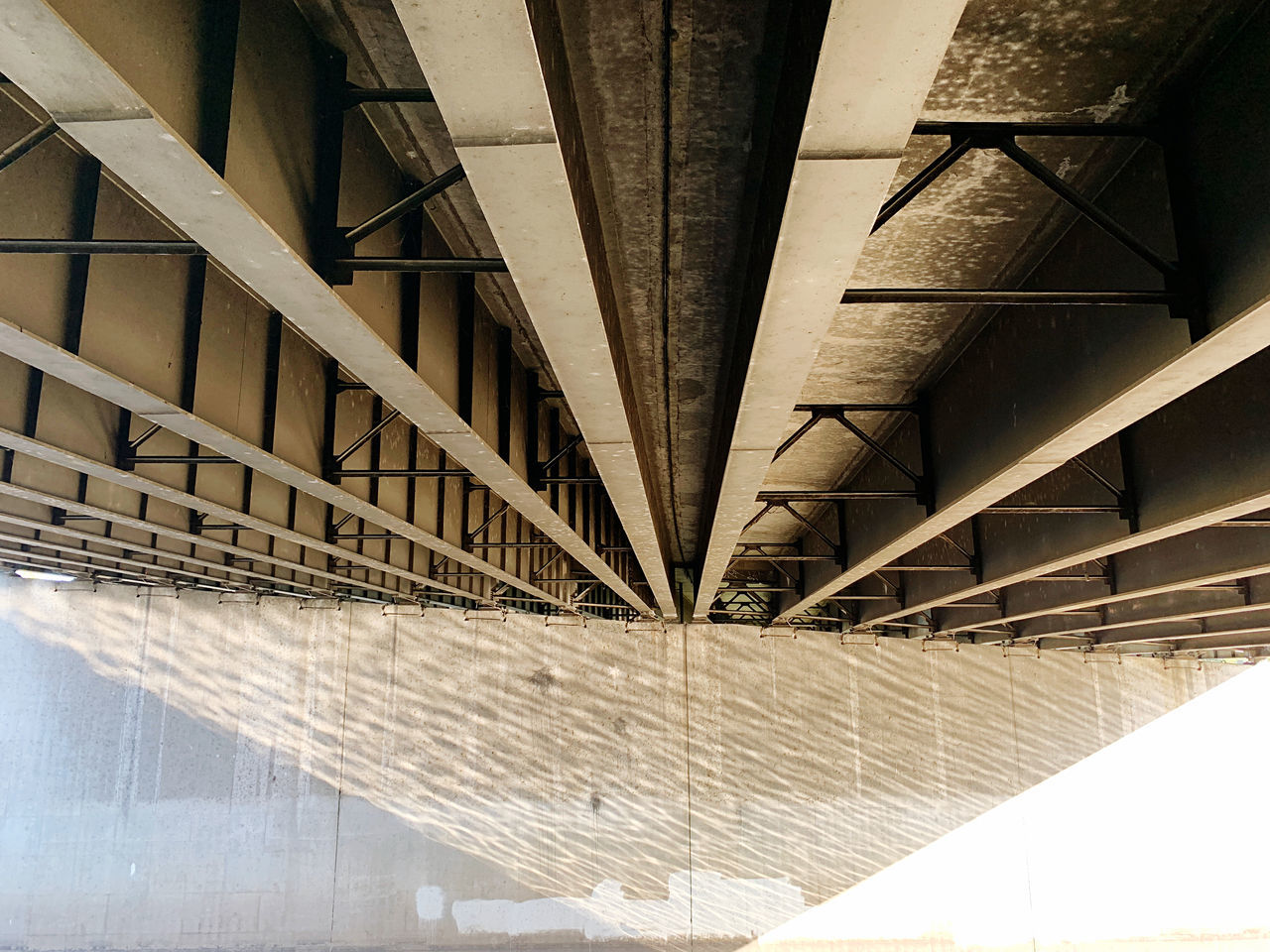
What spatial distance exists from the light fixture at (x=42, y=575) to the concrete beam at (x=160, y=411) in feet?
68.1

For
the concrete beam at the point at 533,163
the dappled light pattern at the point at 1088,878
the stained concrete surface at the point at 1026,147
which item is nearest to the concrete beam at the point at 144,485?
the concrete beam at the point at 533,163

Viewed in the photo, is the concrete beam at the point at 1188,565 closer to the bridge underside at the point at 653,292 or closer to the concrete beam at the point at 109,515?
the bridge underside at the point at 653,292

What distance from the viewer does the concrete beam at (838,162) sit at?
125 inches

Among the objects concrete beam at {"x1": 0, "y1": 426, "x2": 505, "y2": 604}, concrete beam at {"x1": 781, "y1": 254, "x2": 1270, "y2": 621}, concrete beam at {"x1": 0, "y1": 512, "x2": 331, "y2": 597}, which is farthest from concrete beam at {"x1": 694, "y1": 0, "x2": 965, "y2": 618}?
concrete beam at {"x1": 0, "y1": 512, "x2": 331, "y2": 597}

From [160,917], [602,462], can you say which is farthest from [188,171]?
[160,917]

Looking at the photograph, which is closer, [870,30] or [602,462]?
[870,30]

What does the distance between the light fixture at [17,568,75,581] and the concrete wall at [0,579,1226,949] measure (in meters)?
0.83

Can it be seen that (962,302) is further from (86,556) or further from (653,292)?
(86,556)

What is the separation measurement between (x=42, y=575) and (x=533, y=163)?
30.8 m

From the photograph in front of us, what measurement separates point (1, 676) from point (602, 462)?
3006cm

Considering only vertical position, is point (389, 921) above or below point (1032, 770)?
below

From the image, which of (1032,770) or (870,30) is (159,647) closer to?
(1032,770)

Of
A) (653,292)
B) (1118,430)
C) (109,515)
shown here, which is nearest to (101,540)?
(109,515)

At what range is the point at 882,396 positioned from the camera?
36.7 ft
